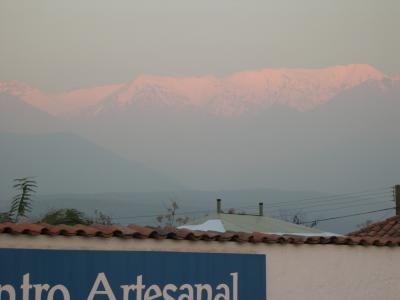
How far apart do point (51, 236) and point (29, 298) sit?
2.63 feet

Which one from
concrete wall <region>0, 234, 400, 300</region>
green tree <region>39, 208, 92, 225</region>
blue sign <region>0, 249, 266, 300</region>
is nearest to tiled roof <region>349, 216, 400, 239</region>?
concrete wall <region>0, 234, 400, 300</region>

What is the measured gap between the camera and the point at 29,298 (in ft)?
28.7

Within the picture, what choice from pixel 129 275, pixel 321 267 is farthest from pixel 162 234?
pixel 321 267

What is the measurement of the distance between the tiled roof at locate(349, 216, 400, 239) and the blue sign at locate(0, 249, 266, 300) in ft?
17.7

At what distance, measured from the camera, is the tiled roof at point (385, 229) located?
1502 cm

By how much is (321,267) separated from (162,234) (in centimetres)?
279

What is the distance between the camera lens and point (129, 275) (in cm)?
944

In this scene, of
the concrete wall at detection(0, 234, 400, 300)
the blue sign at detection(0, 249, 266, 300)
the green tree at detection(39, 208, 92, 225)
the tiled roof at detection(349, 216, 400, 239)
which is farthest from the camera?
the green tree at detection(39, 208, 92, 225)

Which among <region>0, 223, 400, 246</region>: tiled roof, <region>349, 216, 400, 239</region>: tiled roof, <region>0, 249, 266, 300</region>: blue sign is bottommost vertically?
<region>0, 249, 266, 300</region>: blue sign

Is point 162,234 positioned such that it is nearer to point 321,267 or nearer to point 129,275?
point 129,275

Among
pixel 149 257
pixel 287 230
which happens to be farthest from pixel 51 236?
pixel 287 230

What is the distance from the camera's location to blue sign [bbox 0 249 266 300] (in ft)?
28.9

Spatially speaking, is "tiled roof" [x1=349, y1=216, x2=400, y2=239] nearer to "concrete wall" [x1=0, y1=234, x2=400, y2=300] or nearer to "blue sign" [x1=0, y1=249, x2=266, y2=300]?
"concrete wall" [x1=0, y1=234, x2=400, y2=300]

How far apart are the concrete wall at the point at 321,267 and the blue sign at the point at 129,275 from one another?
Result: 0.13 meters
